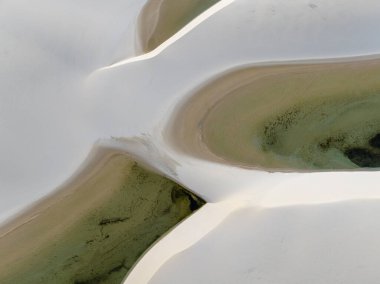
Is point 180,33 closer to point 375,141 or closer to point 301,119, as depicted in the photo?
point 301,119

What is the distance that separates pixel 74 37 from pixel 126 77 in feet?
1.03

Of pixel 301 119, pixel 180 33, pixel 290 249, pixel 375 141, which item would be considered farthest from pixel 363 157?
pixel 180 33

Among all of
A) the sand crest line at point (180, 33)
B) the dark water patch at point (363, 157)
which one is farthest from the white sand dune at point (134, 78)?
the dark water patch at point (363, 157)

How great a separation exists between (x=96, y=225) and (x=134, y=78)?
0.73 metres

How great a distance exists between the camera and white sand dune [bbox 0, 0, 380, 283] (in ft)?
7.47

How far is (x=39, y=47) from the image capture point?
2316mm

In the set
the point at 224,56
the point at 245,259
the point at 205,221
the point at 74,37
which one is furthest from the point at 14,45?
the point at 245,259

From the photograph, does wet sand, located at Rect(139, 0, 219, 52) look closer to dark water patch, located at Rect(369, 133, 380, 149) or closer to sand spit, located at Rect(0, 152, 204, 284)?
sand spit, located at Rect(0, 152, 204, 284)

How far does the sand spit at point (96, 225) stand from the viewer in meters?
2.35

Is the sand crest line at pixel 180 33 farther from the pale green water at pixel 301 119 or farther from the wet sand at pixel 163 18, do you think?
the pale green water at pixel 301 119

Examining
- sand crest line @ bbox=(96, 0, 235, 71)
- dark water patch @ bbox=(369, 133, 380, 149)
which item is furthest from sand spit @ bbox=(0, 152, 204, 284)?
dark water patch @ bbox=(369, 133, 380, 149)

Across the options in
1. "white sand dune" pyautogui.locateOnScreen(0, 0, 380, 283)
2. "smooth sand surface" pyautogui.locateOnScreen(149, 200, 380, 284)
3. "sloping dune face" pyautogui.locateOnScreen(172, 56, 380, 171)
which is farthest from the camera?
"sloping dune face" pyautogui.locateOnScreen(172, 56, 380, 171)

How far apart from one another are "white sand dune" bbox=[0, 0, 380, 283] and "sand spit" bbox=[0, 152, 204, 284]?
84 mm

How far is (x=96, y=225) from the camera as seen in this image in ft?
7.92
